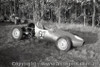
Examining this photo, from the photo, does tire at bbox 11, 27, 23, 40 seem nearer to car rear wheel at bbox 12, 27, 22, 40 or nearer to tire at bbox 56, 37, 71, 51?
car rear wheel at bbox 12, 27, 22, 40

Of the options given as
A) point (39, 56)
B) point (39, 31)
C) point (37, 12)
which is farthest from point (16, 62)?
point (37, 12)

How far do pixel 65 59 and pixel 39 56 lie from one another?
41.7 inches

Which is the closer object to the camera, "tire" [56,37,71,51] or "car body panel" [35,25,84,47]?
"tire" [56,37,71,51]

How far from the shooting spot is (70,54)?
20.0 ft

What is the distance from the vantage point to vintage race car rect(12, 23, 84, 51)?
20.6 feet

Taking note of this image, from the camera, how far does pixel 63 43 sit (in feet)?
20.5

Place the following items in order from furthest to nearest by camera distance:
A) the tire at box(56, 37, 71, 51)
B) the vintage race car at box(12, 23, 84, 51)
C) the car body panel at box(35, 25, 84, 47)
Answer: the car body panel at box(35, 25, 84, 47) < the vintage race car at box(12, 23, 84, 51) < the tire at box(56, 37, 71, 51)

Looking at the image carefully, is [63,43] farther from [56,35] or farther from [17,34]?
[17,34]

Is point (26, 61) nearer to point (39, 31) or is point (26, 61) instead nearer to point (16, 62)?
point (16, 62)

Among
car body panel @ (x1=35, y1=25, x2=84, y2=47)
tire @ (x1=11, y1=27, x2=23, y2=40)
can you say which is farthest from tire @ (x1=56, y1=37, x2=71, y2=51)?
tire @ (x1=11, y1=27, x2=23, y2=40)

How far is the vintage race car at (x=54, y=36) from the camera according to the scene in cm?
627

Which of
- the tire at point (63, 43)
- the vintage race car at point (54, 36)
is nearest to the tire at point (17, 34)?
the vintage race car at point (54, 36)

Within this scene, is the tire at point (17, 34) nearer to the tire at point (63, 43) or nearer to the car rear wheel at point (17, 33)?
the car rear wheel at point (17, 33)

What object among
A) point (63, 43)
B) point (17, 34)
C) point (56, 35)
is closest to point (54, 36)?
point (56, 35)
